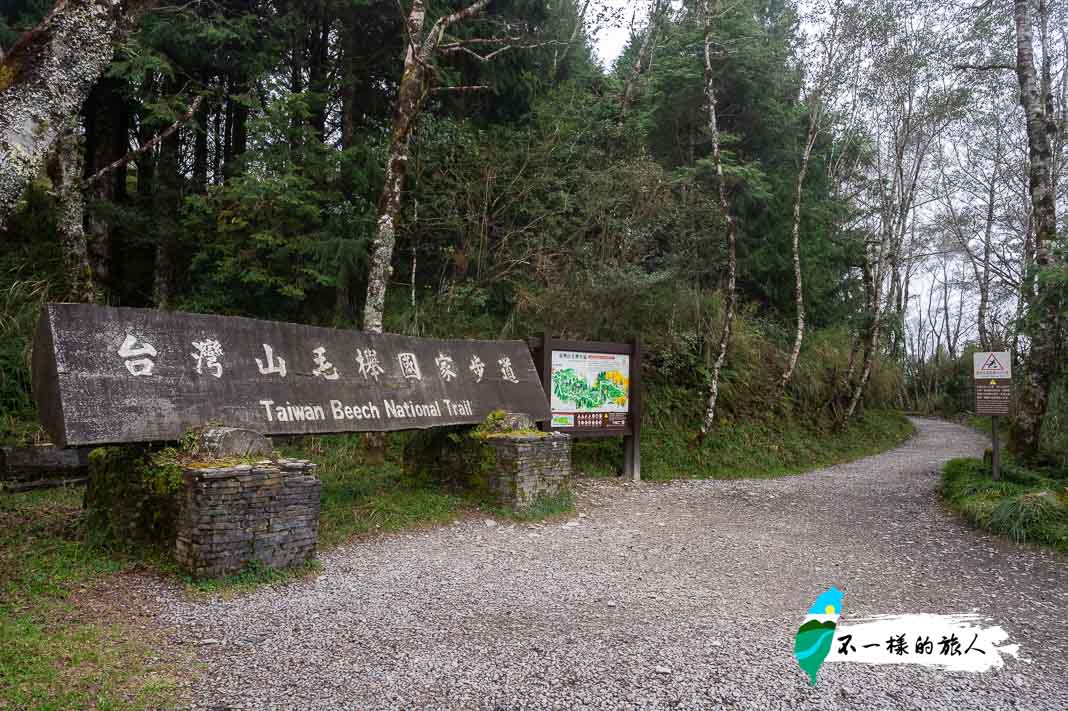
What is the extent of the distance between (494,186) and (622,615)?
9.76 metres

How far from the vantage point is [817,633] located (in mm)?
4332

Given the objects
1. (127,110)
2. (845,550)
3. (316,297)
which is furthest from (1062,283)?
(127,110)

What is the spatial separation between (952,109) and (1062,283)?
26.5ft

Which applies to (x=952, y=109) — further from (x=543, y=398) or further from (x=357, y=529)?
(x=357, y=529)

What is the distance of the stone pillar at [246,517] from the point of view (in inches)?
187

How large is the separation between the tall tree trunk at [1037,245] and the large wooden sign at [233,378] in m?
7.31

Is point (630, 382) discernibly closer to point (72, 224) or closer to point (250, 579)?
point (250, 579)

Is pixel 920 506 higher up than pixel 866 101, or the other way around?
pixel 866 101

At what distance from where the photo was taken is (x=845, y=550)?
664cm

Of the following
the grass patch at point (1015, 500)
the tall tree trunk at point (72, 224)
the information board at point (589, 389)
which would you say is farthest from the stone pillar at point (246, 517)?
the grass patch at point (1015, 500)

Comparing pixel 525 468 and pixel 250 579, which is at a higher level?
pixel 525 468

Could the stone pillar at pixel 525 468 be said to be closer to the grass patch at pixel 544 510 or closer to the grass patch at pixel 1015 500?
the grass patch at pixel 544 510

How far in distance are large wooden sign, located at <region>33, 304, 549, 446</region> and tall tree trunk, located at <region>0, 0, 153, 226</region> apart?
162 cm

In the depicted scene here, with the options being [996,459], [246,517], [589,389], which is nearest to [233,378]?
[246,517]
